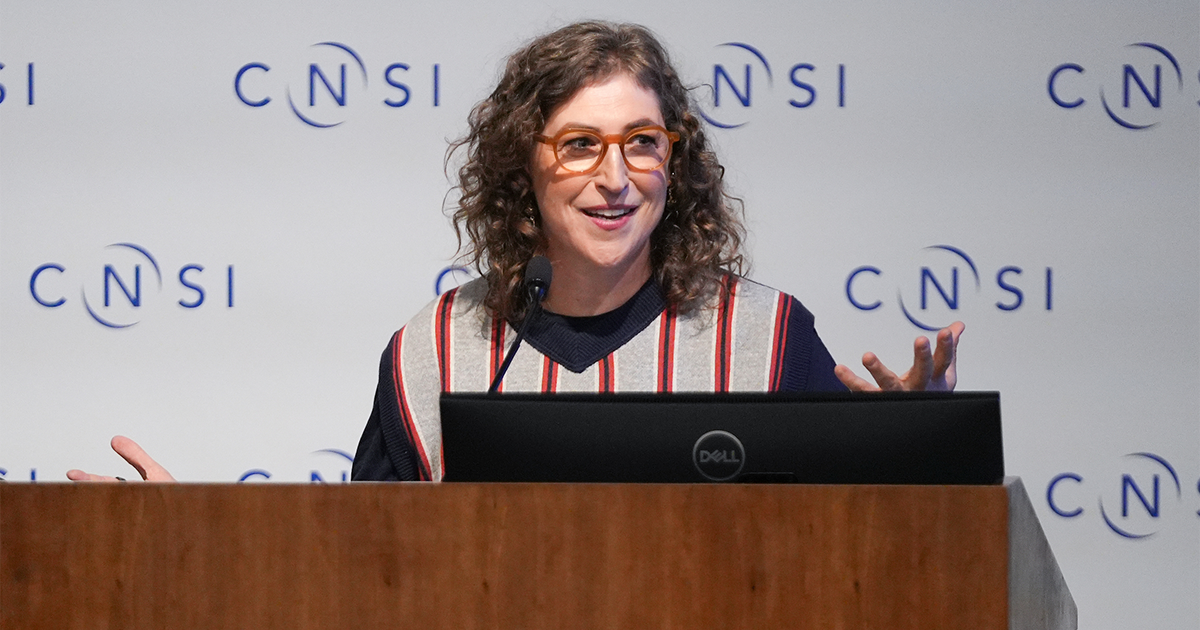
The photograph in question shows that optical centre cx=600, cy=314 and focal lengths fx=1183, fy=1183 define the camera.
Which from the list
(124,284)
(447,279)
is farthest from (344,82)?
(124,284)

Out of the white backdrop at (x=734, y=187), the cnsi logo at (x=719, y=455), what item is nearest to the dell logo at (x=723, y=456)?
the cnsi logo at (x=719, y=455)

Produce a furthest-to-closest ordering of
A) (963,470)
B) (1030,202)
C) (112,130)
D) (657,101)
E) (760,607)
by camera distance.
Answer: (112,130) < (1030,202) < (657,101) < (963,470) < (760,607)

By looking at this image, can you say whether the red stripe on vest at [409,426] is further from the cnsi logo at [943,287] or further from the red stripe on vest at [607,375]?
the cnsi logo at [943,287]

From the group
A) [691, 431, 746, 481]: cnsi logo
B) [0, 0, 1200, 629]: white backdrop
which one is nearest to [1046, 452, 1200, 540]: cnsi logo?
[0, 0, 1200, 629]: white backdrop

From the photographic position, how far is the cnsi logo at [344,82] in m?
2.57

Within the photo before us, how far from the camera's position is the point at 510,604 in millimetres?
902

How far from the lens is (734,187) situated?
2.51 metres

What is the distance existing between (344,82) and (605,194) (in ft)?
3.04

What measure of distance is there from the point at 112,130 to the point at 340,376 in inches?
29.6

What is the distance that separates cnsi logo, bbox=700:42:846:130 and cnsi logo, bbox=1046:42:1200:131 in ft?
1.46

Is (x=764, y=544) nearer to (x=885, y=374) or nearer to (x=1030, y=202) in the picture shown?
(x=885, y=374)

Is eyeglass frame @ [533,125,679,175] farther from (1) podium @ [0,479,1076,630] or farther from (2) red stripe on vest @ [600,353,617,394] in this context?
(1) podium @ [0,479,1076,630]

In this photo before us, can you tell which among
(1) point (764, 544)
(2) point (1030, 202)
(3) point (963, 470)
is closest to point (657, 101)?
(2) point (1030, 202)

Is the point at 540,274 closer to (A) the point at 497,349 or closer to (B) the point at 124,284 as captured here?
(A) the point at 497,349
